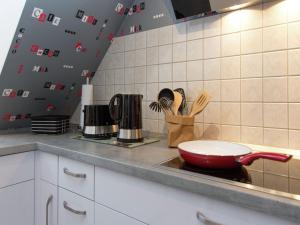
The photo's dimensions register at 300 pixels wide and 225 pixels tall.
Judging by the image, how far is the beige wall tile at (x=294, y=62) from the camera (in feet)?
3.12

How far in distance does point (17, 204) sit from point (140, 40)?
114cm

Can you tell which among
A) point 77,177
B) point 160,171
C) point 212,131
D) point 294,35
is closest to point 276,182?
point 160,171

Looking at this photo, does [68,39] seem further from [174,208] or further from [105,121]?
[174,208]

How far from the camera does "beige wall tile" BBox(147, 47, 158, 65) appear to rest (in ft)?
4.57

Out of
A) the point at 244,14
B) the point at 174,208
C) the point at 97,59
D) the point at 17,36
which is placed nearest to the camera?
the point at 174,208

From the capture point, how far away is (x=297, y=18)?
950mm

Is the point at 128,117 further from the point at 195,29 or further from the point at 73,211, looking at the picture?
the point at 195,29

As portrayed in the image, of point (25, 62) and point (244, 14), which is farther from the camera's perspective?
point (25, 62)

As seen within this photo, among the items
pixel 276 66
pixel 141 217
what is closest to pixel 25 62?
pixel 141 217

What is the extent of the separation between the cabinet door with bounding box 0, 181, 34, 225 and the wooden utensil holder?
764 millimetres

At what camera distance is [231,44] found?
1117mm

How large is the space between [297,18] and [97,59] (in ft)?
4.01

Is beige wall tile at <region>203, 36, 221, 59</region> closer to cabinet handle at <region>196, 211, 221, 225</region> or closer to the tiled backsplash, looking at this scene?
the tiled backsplash

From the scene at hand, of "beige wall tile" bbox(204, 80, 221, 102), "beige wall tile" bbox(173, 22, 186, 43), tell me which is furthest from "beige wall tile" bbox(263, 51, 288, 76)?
"beige wall tile" bbox(173, 22, 186, 43)
